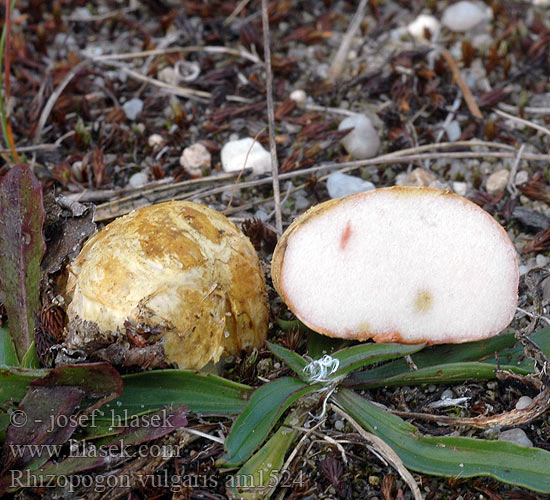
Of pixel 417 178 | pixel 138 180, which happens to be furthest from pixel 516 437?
pixel 138 180

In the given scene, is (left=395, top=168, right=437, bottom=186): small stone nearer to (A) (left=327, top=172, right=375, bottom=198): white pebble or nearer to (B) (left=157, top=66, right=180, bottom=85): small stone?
(A) (left=327, top=172, right=375, bottom=198): white pebble

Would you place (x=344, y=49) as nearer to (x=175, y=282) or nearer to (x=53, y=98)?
(x=53, y=98)

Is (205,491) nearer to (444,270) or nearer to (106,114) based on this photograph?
(444,270)

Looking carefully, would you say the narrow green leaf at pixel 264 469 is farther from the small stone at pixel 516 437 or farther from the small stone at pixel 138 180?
the small stone at pixel 138 180

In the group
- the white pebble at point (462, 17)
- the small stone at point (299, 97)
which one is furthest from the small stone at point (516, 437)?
the white pebble at point (462, 17)

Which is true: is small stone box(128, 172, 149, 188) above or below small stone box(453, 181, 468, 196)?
below

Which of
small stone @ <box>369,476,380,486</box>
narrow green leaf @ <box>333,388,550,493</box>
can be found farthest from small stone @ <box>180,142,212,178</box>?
small stone @ <box>369,476,380,486</box>

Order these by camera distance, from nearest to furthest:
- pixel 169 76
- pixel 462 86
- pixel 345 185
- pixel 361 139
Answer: pixel 345 185 < pixel 361 139 < pixel 462 86 < pixel 169 76
